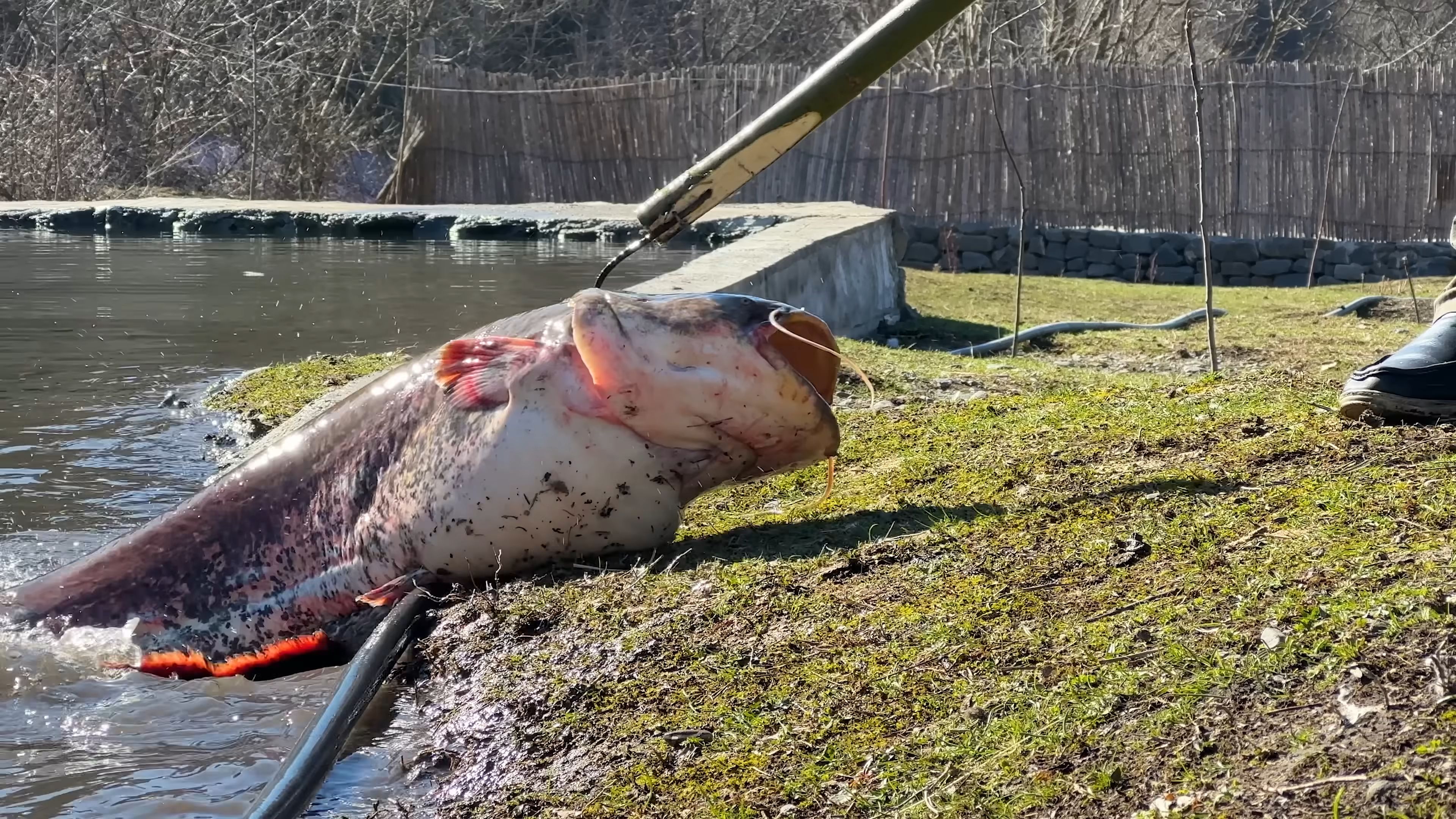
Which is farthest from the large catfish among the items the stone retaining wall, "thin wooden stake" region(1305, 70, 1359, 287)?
"thin wooden stake" region(1305, 70, 1359, 287)

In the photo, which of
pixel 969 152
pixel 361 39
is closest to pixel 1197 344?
pixel 969 152

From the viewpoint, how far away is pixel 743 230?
1358 cm

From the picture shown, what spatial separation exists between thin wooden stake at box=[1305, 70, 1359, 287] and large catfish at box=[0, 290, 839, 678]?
39.7 ft

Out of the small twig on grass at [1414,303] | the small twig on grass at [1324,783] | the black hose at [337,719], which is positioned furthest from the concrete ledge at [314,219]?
the small twig on grass at [1324,783]

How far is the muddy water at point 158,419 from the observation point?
9.95 feet

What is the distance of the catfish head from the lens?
3.47m

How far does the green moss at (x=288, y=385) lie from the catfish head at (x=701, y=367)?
3035 millimetres

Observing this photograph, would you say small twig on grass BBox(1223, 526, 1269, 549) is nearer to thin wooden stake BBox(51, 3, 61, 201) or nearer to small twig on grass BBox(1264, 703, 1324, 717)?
small twig on grass BBox(1264, 703, 1324, 717)

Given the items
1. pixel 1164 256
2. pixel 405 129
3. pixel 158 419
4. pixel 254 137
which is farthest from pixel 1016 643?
pixel 254 137

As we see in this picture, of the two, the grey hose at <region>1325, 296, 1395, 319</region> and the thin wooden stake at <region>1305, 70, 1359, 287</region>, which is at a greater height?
the thin wooden stake at <region>1305, 70, 1359, 287</region>

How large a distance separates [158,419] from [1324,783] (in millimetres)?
6033

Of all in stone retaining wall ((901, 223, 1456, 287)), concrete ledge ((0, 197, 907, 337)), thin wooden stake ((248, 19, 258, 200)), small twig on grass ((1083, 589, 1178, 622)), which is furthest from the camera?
thin wooden stake ((248, 19, 258, 200))

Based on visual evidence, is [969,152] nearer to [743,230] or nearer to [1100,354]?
[743,230]

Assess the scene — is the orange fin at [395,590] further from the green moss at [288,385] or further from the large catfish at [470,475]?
the green moss at [288,385]
